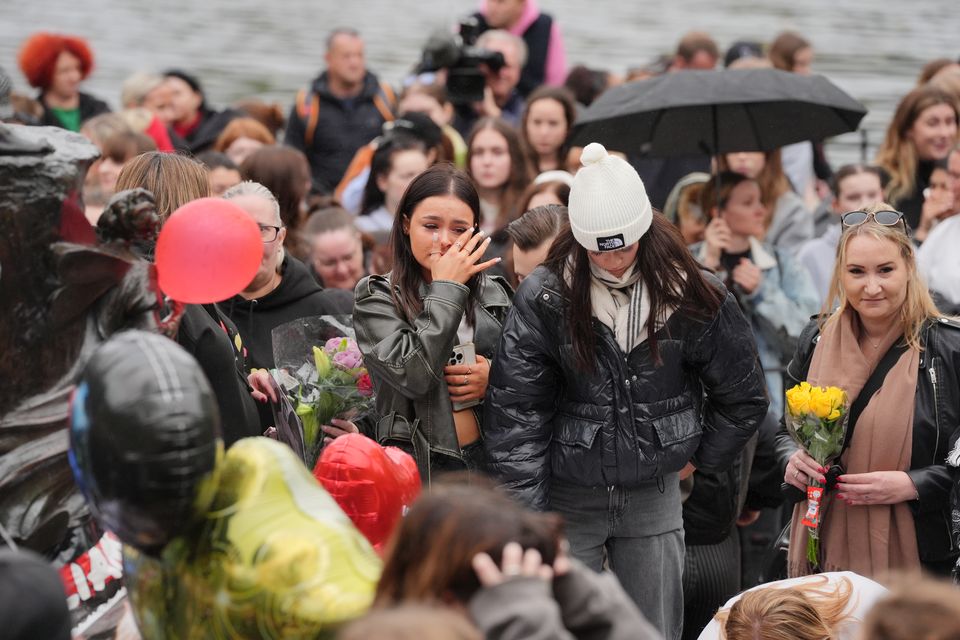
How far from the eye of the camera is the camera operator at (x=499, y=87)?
8.91 metres

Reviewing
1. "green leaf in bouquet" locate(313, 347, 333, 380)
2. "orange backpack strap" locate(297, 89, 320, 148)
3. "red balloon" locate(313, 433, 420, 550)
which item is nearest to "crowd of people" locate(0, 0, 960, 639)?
"green leaf in bouquet" locate(313, 347, 333, 380)

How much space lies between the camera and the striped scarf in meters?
3.81

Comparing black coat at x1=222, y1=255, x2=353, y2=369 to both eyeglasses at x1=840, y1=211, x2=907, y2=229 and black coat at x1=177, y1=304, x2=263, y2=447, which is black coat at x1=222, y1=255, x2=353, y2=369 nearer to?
black coat at x1=177, y1=304, x2=263, y2=447

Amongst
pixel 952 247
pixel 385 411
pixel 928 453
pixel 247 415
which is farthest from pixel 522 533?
pixel 952 247

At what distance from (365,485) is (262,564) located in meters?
0.84

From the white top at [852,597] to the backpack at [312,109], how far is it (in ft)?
18.1

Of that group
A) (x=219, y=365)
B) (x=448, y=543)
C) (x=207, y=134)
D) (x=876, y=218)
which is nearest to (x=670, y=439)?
(x=876, y=218)

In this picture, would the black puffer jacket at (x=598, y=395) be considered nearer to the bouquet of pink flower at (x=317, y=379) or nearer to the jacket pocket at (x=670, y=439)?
the jacket pocket at (x=670, y=439)

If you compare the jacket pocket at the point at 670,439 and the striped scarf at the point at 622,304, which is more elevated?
the striped scarf at the point at 622,304

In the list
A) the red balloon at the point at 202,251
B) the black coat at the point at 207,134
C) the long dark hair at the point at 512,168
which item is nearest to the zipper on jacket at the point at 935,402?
the red balloon at the point at 202,251

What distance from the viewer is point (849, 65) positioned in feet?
55.6

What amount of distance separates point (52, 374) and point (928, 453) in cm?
260

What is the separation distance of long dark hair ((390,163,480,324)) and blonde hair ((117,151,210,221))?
0.60m

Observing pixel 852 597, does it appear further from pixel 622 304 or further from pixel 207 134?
pixel 207 134
